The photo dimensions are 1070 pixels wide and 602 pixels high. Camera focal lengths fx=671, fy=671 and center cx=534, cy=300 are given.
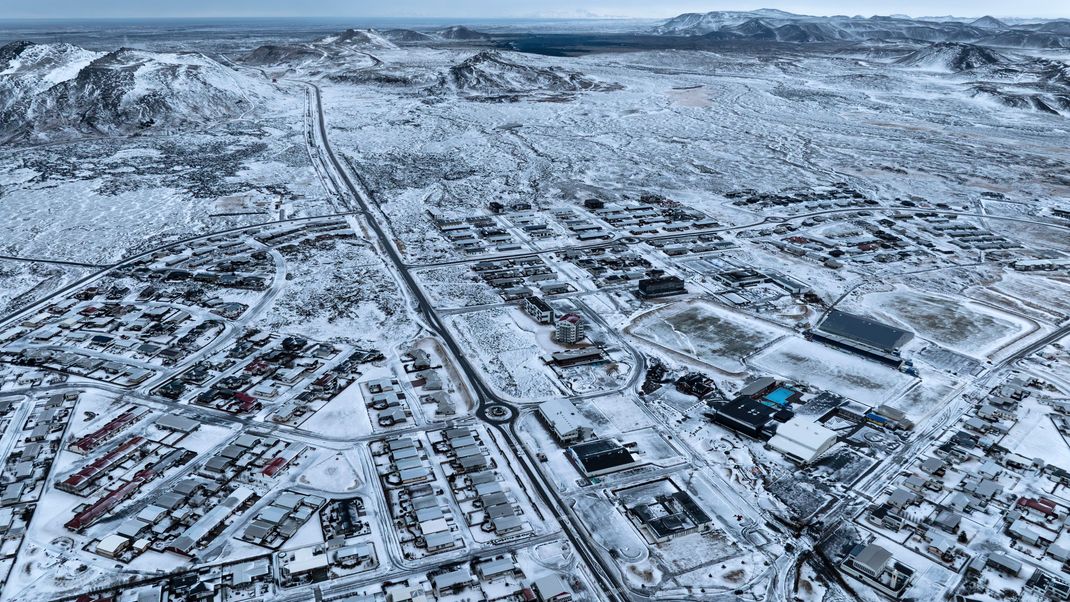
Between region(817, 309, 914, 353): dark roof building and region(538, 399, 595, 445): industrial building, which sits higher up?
region(817, 309, 914, 353): dark roof building

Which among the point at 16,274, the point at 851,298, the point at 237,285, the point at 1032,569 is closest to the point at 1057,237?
the point at 851,298

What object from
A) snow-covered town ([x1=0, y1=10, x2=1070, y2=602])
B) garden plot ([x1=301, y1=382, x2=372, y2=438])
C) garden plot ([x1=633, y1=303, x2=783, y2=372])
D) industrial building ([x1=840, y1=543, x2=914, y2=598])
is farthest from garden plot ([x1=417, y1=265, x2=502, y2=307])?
industrial building ([x1=840, y1=543, x2=914, y2=598])

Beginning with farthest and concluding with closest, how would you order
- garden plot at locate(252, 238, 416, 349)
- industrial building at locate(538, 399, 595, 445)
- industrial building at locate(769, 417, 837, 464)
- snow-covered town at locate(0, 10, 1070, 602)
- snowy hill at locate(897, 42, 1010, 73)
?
snowy hill at locate(897, 42, 1010, 73) → garden plot at locate(252, 238, 416, 349) → industrial building at locate(538, 399, 595, 445) → industrial building at locate(769, 417, 837, 464) → snow-covered town at locate(0, 10, 1070, 602)

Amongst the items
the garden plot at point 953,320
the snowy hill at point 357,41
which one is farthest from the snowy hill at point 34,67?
the garden plot at point 953,320

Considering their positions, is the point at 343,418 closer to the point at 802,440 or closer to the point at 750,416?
the point at 750,416

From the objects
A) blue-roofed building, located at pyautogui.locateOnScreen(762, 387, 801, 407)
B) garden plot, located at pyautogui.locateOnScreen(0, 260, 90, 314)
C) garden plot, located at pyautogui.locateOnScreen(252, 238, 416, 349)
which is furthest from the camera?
garden plot, located at pyautogui.locateOnScreen(0, 260, 90, 314)

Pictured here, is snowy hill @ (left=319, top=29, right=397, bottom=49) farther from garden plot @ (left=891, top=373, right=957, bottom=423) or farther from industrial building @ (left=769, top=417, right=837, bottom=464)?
industrial building @ (left=769, top=417, right=837, bottom=464)

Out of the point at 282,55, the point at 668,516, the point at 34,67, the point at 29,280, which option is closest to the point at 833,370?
the point at 668,516

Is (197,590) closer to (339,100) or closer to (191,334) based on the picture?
(191,334)
